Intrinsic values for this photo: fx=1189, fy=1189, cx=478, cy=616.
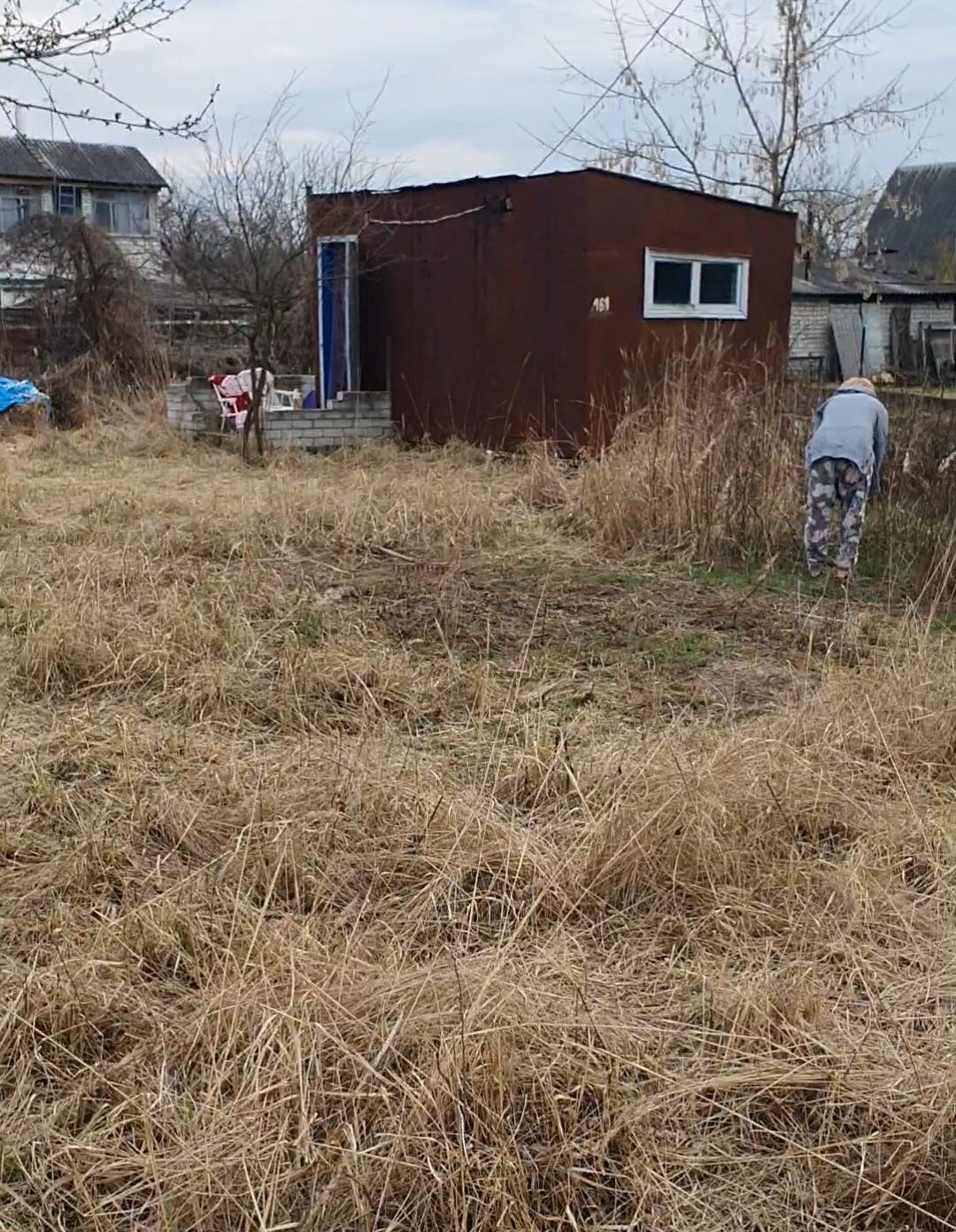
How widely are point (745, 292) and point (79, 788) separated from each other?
1007cm

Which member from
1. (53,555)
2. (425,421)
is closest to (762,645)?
(53,555)

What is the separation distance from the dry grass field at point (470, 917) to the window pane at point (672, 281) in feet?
20.7

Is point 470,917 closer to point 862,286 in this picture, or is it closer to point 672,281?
point 672,281

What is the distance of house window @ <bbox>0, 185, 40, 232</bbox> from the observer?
6840 millimetres

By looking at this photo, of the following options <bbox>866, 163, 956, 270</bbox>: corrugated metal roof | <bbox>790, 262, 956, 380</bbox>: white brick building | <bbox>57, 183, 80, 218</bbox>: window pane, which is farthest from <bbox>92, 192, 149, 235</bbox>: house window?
<bbox>866, 163, 956, 270</bbox>: corrugated metal roof

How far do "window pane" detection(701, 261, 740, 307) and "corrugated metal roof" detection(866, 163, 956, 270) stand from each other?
30.4 m

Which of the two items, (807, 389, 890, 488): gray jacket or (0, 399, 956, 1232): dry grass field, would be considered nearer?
(0, 399, 956, 1232): dry grass field

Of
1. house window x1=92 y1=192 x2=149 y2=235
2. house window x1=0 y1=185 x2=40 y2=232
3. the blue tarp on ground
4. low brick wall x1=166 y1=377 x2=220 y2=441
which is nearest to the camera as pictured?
house window x1=0 y1=185 x2=40 y2=232

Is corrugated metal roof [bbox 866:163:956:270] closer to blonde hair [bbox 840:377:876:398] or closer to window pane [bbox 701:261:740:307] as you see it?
window pane [bbox 701:261:740:307]

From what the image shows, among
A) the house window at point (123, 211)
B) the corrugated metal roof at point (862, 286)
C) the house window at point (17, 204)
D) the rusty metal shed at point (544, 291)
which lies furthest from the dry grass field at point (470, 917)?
the house window at point (123, 211)

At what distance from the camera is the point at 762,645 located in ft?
17.7

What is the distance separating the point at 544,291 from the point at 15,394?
23.4 feet

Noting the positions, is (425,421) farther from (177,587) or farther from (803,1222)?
(803,1222)

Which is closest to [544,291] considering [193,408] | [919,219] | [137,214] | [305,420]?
[305,420]
